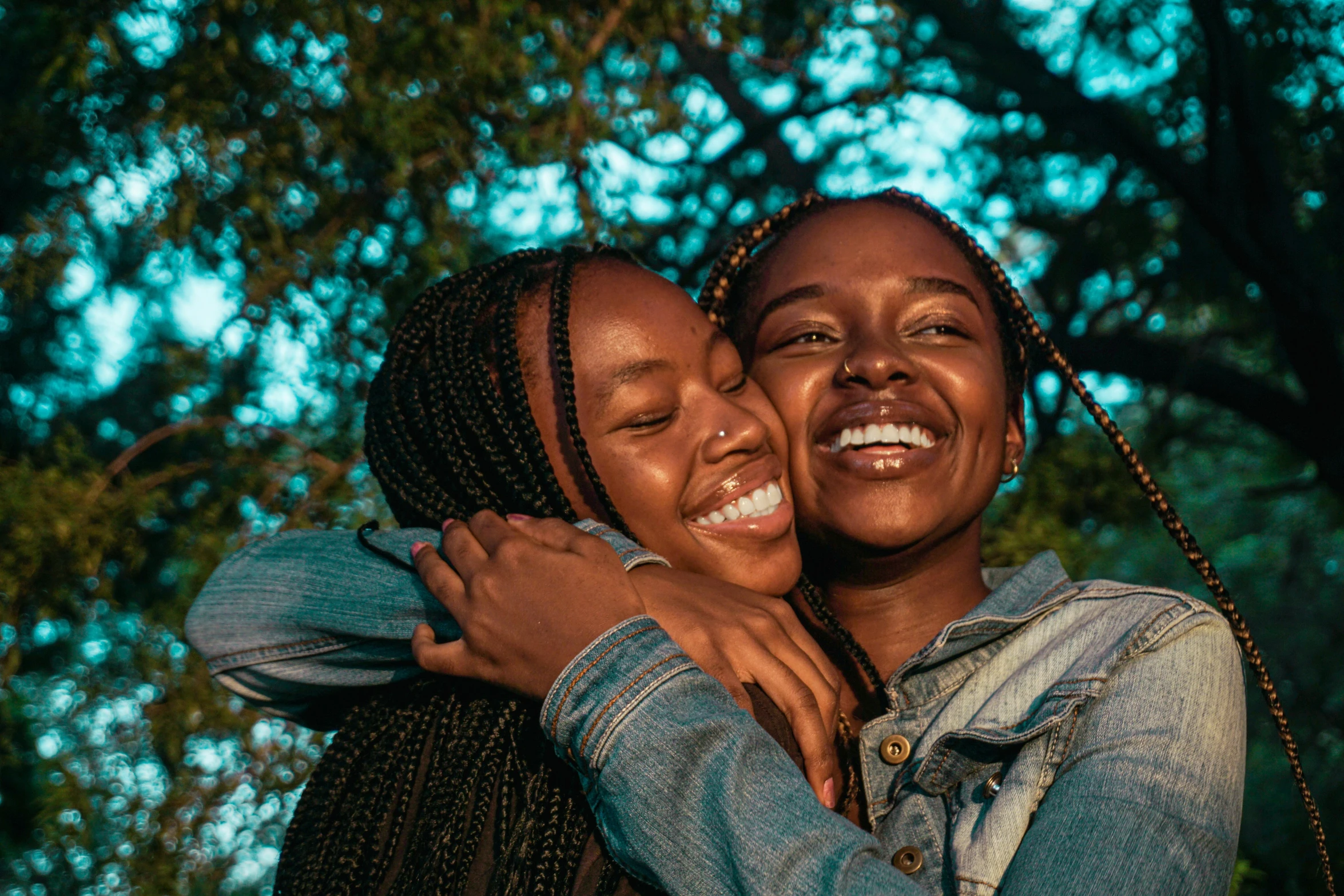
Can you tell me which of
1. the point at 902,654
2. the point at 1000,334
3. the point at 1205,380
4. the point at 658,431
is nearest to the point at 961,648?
the point at 902,654

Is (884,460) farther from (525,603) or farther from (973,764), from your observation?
(525,603)

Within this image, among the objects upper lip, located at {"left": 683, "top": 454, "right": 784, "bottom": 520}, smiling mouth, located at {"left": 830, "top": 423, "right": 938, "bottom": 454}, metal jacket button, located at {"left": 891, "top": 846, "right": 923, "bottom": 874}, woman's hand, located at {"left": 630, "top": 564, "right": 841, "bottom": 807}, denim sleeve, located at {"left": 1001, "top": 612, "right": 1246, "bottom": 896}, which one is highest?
smiling mouth, located at {"left": 830, "top": 423, "right": 938, "bottom": 454}

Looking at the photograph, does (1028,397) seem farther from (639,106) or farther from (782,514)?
(782,514)

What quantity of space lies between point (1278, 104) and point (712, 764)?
5972mm

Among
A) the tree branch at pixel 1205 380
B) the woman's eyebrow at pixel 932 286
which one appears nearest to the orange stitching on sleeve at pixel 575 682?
the woman's eyebrow at pixel 932 286

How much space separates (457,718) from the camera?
204 cm

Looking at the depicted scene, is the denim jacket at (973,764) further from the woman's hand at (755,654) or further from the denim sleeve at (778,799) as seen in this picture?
the woman's hand at (755,654)

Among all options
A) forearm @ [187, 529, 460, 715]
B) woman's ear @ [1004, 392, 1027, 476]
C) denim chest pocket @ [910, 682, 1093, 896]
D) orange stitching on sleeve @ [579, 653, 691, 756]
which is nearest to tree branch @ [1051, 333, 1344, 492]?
woman's ear @ [1004, 392, 1027, 476]

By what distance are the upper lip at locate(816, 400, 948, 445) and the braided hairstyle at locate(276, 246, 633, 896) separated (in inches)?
23.5

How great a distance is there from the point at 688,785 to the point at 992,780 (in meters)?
0.74

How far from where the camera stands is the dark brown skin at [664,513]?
1.90m

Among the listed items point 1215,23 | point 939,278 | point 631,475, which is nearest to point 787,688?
point 631,475

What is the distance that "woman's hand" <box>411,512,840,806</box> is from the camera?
1829 mm

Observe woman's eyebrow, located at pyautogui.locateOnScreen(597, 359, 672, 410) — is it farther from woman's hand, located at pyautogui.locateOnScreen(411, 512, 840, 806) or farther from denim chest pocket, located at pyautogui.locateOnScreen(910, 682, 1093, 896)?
denim chest pocket, located at pyautogui.locateOnScreen(910, 682, 1093, 896)
